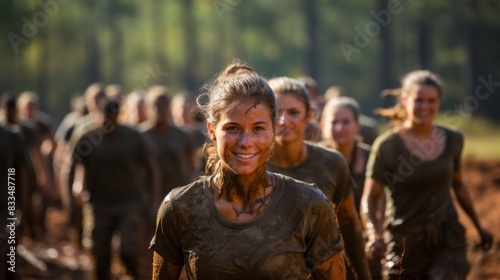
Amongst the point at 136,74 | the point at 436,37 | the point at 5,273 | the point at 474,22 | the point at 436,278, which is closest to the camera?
the point at 436,278

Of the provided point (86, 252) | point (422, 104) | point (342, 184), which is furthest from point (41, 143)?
point (342, 184)

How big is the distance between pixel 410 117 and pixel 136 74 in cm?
5228

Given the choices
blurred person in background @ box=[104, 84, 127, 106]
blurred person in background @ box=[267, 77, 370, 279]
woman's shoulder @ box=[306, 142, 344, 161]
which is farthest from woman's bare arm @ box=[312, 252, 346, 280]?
blurred person in background @ box=[104, 84, 127, 106]

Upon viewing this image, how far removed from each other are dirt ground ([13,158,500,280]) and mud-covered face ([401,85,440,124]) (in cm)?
189

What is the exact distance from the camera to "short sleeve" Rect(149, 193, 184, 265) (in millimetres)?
4898

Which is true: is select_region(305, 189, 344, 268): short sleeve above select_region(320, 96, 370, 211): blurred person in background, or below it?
below

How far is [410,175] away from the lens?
8.48 meters

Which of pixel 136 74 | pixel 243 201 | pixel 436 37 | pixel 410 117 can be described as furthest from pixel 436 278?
pixel 136 74

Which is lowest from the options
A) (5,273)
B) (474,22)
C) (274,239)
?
(5,273)

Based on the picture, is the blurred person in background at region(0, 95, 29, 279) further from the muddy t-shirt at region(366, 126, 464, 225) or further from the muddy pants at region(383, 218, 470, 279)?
the muddy pants at region(383, 218, 470, 279)

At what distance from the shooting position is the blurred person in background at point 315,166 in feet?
21.3

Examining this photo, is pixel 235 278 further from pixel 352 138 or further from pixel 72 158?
pixel 72 158

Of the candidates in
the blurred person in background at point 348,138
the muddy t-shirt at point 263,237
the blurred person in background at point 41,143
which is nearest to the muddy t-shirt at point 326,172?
the muddy t-shirt at point 263,237

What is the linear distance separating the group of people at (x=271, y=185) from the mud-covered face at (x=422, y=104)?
1 centimetres
